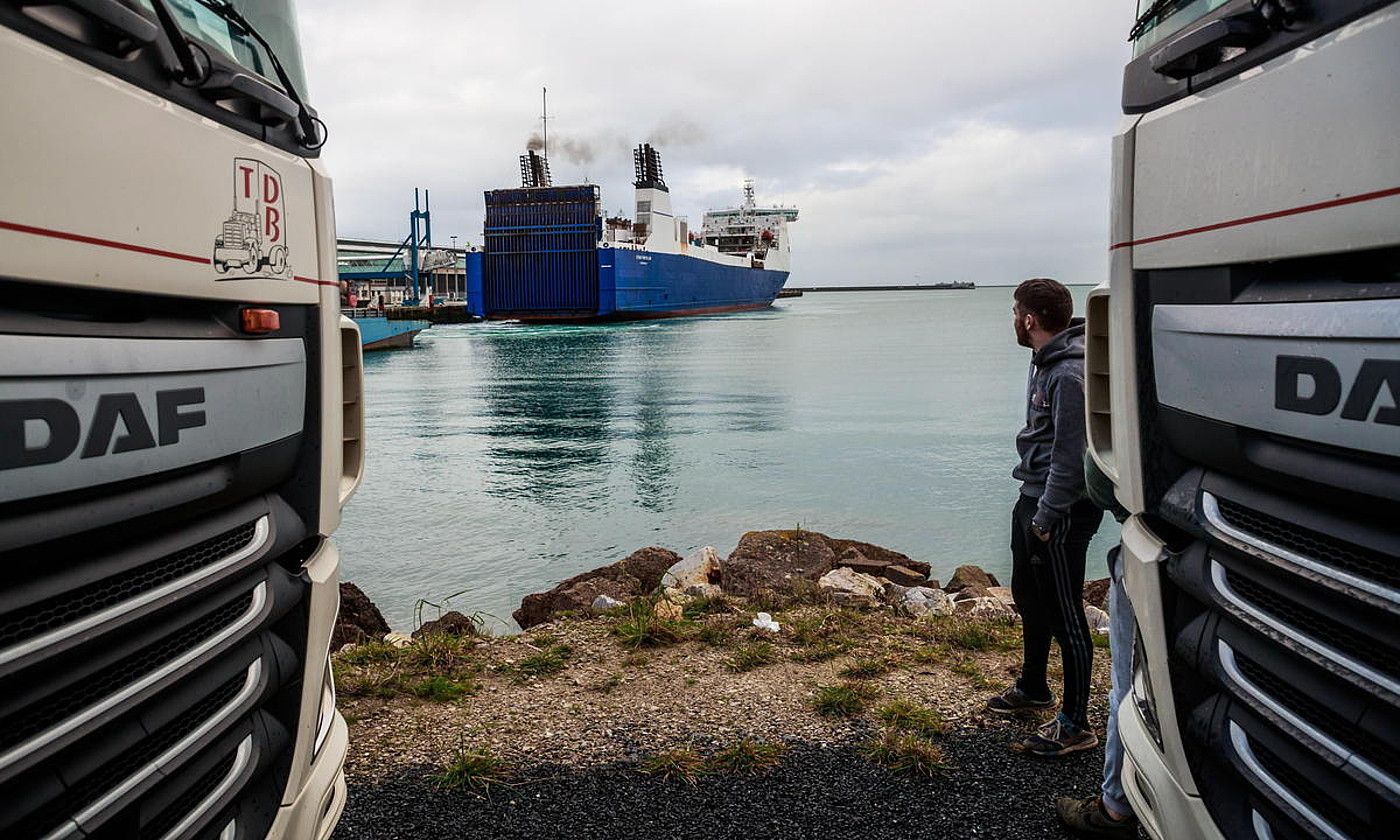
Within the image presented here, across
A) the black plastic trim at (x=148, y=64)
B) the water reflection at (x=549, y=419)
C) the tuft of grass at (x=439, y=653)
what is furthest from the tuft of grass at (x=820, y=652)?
the water reflection at (x=549, y=419)

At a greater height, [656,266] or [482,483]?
[656,266]

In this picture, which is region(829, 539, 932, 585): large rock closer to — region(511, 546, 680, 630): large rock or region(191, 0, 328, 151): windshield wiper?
region(511, 546, 680, 630): large rock

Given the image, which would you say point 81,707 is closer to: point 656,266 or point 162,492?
point 162,492

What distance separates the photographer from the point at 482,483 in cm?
1864

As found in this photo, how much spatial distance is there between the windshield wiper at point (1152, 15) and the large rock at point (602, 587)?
5.60 m

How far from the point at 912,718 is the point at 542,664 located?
2.15 m

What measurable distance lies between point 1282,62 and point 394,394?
34.8m

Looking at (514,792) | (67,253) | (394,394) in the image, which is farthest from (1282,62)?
(394,394)

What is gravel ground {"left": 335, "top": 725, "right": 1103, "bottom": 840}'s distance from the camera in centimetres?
370

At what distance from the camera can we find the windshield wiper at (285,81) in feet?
8.05

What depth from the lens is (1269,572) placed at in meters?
2.04

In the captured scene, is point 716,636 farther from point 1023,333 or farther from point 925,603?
point 1023,333

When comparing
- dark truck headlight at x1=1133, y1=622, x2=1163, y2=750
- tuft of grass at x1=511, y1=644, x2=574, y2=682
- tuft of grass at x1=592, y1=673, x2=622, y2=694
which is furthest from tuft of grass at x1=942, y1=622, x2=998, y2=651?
dark truck headlight at x1=1133, y1=622, x2=1163, y2=750

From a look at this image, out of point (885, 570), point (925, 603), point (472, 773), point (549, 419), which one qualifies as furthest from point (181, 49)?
point (549, 419)
